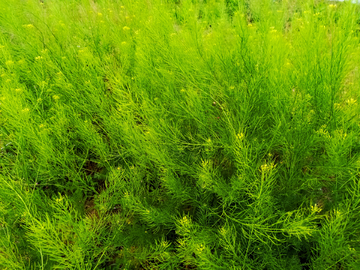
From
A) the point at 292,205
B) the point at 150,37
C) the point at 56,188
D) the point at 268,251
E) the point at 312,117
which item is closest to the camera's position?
the point at 268,251

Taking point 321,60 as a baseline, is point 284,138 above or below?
below

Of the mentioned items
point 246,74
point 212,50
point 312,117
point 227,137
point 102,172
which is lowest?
point 102,172

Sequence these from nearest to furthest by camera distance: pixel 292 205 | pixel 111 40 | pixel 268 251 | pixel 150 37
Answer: pixel 268 251 < pixel 292 205 < pixel 150 37 < pixel 111 40

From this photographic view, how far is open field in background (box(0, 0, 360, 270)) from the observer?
A: 142 cm

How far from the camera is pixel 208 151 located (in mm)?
1729

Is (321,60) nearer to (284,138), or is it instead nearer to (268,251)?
(284,138)

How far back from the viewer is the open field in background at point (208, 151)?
4.66ft

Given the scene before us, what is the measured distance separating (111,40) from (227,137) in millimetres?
1703

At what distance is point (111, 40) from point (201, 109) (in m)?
1.54

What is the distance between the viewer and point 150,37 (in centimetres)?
214

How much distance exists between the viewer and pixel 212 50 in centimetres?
181

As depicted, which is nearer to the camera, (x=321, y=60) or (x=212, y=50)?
(x=321, y=60)

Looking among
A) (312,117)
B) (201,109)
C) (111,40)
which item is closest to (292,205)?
(312,117)

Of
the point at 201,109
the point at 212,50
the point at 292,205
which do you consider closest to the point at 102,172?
the point at 201,109
